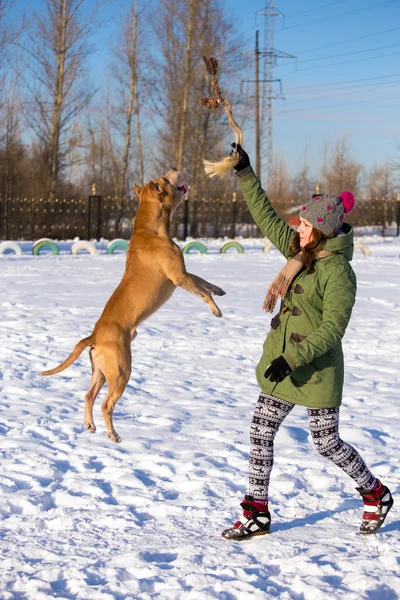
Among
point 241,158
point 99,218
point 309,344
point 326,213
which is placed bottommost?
point 309,344

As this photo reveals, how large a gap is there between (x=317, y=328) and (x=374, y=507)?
1091 mm

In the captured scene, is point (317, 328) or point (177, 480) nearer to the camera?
point (317, 328)

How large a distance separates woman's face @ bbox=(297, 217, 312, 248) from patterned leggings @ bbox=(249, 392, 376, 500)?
0.83m

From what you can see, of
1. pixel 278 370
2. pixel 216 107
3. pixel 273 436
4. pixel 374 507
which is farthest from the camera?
pixel 374 507

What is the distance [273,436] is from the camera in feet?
13.3

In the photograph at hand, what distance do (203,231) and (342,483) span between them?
29.2 m

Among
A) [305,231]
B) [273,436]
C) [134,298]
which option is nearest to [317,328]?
[305,231]

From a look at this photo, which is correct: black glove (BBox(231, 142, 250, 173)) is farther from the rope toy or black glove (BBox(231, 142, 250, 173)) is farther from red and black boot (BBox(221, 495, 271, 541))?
red and black boot (BBox(221, 495, 271, 541))

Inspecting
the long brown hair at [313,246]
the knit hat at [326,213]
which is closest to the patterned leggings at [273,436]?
the long brown hair at [313,246]

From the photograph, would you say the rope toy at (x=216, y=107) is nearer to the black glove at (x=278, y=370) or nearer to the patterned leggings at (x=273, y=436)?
the black glove at (x=278, y=370)

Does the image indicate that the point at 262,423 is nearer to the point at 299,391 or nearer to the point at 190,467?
the point at 299,391

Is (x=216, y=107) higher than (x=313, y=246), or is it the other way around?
(x=216, y=107)

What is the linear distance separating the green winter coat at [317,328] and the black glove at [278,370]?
0.10 m

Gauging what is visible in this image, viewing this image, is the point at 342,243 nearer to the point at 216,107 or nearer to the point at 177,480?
the point at 216,107
